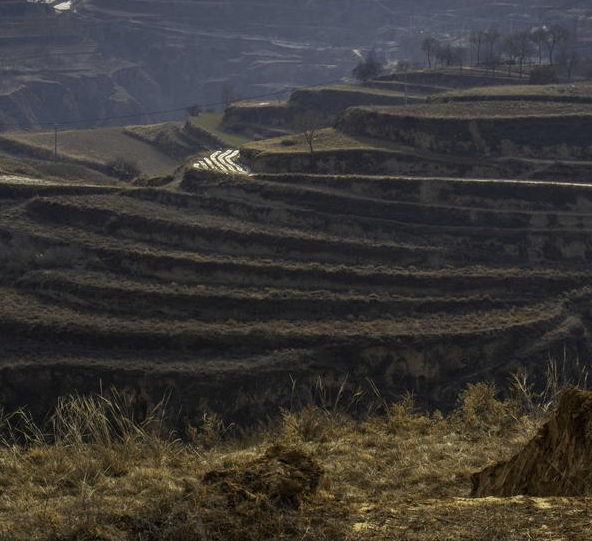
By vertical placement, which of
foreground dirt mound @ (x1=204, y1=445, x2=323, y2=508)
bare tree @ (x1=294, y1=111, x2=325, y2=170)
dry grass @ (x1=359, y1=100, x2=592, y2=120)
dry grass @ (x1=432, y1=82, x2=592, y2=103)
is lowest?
bare tree @ (x1=294, y1=111, x2=325, y2=170)

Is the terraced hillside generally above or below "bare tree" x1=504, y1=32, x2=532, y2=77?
below

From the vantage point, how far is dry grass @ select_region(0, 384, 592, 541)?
10164mm

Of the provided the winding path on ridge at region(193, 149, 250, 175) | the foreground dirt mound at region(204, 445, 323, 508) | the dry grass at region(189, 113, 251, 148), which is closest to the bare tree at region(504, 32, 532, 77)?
the dry grass at region(189, 113, 251, 148)

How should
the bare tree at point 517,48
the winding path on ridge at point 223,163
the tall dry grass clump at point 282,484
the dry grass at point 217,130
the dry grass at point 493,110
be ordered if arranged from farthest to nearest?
the bare tree at point 517,48 < the dry grass at point 217,130 < the dry grass at point 493,110 < the winding path on ridge at point 223,163 < the tall dry grass clump at point 282,484

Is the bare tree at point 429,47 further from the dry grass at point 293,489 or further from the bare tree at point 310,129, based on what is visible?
the dry grass at point 293,489

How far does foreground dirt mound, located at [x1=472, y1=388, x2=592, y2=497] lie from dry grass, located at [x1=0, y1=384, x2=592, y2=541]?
75 centimetres

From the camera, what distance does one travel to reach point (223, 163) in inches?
3076

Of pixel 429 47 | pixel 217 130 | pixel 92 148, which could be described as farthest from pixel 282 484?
pixel 429 47

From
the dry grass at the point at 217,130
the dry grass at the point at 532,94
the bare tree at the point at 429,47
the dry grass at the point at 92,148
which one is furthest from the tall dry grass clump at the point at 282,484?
the bare tree at the point at 429,47

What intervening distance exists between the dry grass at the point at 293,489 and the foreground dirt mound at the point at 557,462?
746 millimetres

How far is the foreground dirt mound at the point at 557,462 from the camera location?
11211mm

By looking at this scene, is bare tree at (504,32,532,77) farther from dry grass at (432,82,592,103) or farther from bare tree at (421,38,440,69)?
dry grass at (432,82,592,103)

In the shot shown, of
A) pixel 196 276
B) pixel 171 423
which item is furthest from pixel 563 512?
pixel 196 276

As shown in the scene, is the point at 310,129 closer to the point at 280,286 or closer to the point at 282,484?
the point at 280,286
